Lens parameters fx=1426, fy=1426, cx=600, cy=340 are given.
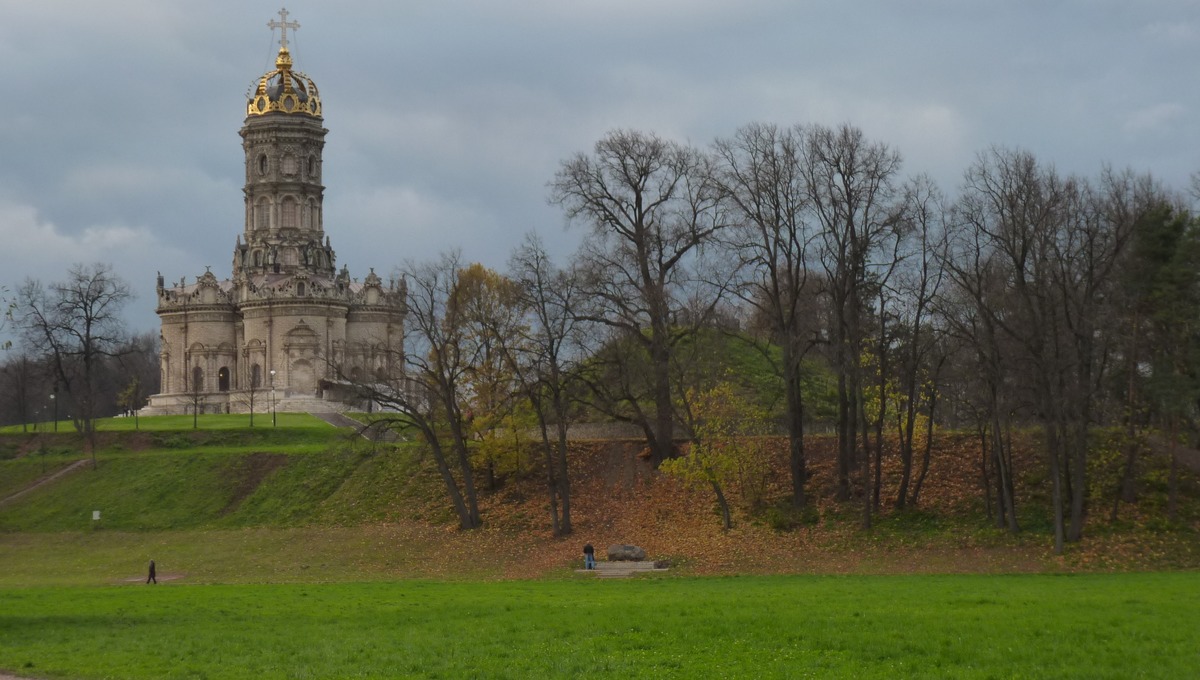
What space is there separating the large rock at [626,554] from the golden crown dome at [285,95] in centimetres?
5938

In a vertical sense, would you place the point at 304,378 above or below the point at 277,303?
below

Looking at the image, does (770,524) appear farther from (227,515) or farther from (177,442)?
(177,442)

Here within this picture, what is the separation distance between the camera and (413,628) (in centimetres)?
2188

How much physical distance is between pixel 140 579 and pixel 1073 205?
28226mm

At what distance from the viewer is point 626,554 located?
3872 centimetres

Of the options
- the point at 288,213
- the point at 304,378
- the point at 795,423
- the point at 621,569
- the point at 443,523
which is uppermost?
the point at 288,213

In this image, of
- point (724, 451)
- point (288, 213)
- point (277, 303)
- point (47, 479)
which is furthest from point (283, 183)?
point (724, 451)

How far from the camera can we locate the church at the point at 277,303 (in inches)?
3376

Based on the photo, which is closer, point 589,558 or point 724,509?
point 589,558

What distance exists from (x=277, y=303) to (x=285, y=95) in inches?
571

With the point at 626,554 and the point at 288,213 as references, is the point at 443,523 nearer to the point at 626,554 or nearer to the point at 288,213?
the point at 626,554

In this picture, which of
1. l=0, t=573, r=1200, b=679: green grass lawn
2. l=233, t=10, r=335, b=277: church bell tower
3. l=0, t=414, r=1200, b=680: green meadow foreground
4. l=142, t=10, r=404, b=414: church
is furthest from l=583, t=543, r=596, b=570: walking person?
l=233, t=10, r=335, b=277: church bell tower

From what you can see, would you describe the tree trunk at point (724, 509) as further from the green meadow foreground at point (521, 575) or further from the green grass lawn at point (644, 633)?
the green grass lawn at point (644, 633)

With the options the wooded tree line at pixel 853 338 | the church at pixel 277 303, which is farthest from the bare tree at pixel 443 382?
the church at pixel 277 303
